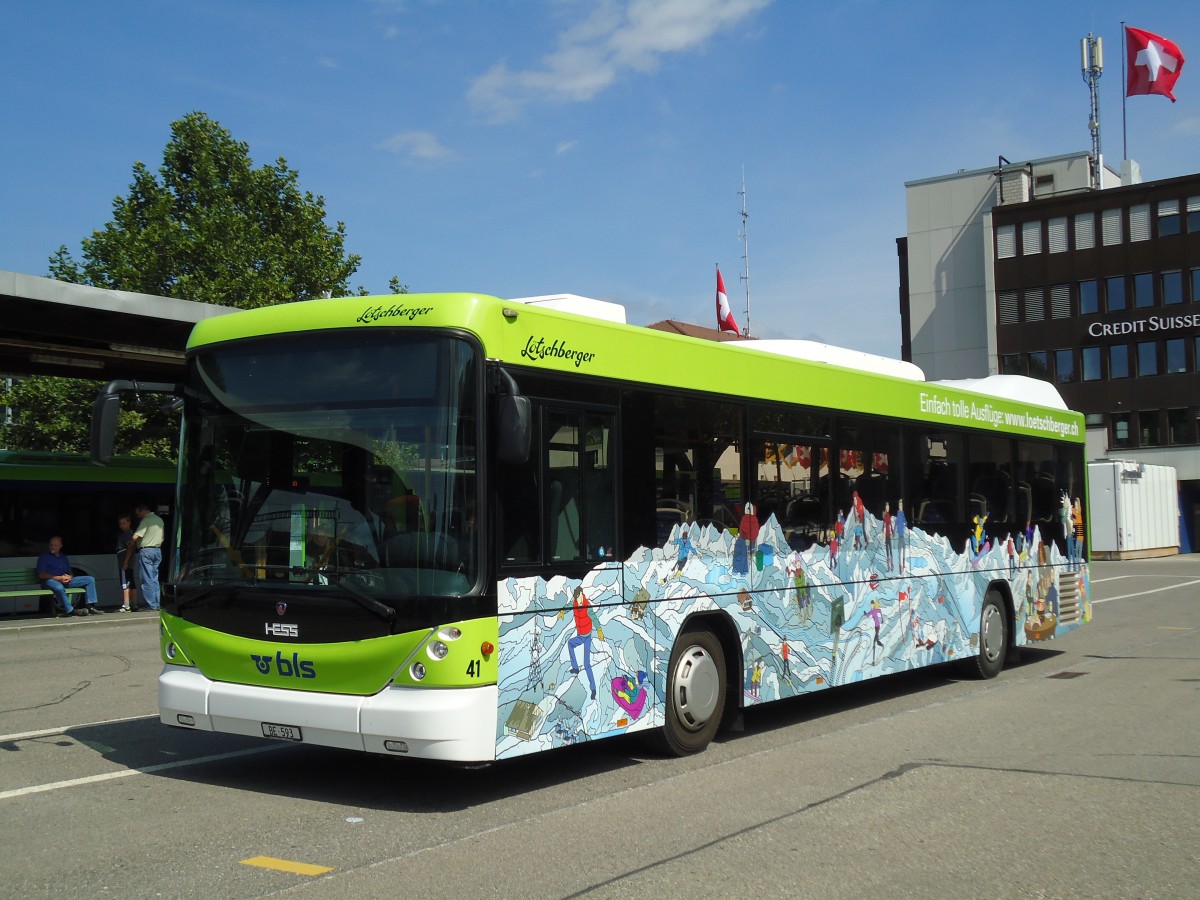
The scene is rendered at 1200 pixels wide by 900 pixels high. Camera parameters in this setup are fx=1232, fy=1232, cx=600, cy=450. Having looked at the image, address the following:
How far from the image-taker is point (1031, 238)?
5975 centimetres

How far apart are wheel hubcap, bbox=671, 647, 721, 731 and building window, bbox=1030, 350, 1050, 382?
180 ft

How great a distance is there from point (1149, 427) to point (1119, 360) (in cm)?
343

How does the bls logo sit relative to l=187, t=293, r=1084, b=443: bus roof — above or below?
below

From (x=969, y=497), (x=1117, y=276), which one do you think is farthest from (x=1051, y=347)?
(x=969, y=497)

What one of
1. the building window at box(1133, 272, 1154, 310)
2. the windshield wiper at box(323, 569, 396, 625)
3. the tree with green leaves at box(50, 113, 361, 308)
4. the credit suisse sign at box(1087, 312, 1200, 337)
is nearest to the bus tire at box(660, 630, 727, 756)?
the windshield wiper at box(323, 569, 396, 625)

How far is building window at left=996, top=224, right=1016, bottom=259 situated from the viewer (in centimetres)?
6031

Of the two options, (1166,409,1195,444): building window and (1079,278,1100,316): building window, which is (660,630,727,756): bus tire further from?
(1079,278,1100,316): building window

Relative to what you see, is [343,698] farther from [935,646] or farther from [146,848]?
[935,646]

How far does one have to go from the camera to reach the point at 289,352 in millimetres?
7500

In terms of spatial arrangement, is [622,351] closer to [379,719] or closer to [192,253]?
[379,719]

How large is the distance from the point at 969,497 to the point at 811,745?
4539 millimetres

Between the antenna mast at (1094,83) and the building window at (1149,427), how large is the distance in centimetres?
1089

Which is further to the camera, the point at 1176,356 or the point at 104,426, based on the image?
the point at 1176,356

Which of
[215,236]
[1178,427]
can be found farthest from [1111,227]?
[215,236]
